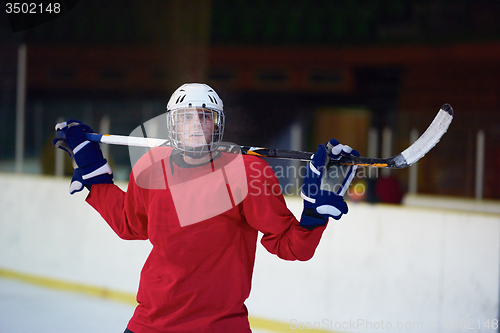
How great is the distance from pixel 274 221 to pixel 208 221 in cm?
15

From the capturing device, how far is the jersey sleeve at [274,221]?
97 cm

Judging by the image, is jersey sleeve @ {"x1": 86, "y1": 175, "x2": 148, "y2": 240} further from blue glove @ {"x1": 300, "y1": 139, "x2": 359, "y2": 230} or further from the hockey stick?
blue glove @ {"x1": 300, "y1": 139, "x2": 359, "y2": 230}

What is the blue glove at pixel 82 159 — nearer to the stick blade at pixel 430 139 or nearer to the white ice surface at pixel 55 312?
the stick blade at pixel 430 139

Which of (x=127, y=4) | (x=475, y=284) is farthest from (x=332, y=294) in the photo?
(x=127, y=4)

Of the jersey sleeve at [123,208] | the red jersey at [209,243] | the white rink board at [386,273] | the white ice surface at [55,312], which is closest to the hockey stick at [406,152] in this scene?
the red jersey at [209,243]

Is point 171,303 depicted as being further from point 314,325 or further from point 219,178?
point 314,325

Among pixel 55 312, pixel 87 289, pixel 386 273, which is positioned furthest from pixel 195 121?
pixel 87 289

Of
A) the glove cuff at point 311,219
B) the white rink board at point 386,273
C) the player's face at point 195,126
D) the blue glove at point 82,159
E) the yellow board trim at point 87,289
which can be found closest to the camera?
the glove cuff at point 311,219

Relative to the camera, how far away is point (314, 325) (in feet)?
7.68

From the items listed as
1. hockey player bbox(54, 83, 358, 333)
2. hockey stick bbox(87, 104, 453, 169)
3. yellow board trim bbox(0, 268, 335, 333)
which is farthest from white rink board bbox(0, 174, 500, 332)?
hockey player bbox(54, 83, 358, 333)

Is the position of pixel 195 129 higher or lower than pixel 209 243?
higher

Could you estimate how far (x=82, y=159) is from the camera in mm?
1274

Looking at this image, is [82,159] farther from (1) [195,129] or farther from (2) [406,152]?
(2) [406,152]

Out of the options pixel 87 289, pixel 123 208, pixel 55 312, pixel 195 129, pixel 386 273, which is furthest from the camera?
pixel 87 289
